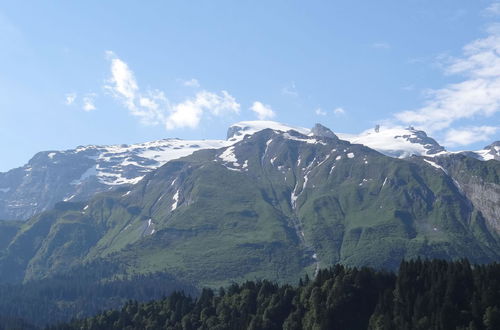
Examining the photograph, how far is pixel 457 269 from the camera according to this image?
178875mm

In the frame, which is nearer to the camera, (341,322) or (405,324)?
(405,324)

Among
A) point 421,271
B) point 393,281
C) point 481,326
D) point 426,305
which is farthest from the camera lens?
point 393,281

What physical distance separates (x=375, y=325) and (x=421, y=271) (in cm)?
2106

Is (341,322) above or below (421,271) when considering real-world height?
below

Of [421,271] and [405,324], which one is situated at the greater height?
[421,271]

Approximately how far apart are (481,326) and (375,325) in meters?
26.8

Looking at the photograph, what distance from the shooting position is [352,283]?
196 meters

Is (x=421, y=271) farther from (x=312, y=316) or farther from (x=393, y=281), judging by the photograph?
(x=312, y=316)

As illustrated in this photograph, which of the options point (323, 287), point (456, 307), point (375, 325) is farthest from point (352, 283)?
point (456, 307)

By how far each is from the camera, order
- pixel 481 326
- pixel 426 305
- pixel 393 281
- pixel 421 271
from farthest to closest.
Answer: pixel 393 281 < pixel 421 271 < pixel 426 305 < pixel 481 326

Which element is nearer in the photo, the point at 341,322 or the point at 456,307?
the point at 456,307

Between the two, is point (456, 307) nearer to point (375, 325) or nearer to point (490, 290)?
point (490, 290)

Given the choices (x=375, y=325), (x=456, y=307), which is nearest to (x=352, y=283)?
(x=375, y=325)

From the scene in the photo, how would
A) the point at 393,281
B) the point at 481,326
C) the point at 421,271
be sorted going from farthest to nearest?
the point at 393,281 < the point at 421,271 < the point at 481,326
